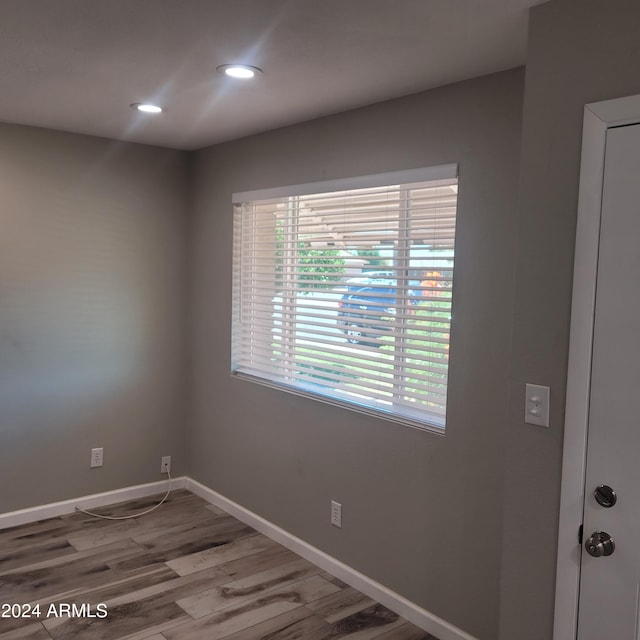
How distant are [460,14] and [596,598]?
1720 mm

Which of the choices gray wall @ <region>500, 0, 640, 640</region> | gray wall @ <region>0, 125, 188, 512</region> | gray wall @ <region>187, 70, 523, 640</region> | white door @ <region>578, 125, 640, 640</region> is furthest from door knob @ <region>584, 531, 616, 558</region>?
gray wall @ <region>0, 125, 188, 512</region>

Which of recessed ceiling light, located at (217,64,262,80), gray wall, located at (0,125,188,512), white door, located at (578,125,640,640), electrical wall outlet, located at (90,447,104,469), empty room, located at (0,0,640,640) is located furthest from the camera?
electrical wall outlet, located at (90,447,104,469)

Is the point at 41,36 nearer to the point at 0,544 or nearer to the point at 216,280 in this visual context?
the point at 216,280

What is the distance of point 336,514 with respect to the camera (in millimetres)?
3154

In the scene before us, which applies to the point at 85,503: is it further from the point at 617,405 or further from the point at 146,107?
the point at 617,405

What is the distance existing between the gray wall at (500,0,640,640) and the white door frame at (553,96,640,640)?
3 cm

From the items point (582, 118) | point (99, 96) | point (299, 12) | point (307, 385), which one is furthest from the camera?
point (307, 385)

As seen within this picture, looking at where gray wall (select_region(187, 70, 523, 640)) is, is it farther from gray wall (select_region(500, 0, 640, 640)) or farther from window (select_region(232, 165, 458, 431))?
gray wall (select_region(500, 0, 640, 640))

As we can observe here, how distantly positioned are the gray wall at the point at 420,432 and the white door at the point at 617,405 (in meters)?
0.69

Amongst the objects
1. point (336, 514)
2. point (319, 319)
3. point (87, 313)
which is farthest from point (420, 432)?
point (87, 313)

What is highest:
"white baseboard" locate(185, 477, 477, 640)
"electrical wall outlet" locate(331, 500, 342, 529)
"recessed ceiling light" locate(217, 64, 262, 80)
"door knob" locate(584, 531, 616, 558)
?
"recessed ceiling light" locate(217, 64, 262, 80)

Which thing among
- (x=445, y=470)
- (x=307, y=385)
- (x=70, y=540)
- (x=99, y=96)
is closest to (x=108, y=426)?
(x=70, y=540)

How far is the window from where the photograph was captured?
2688 mm

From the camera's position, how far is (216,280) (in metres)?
4.01
